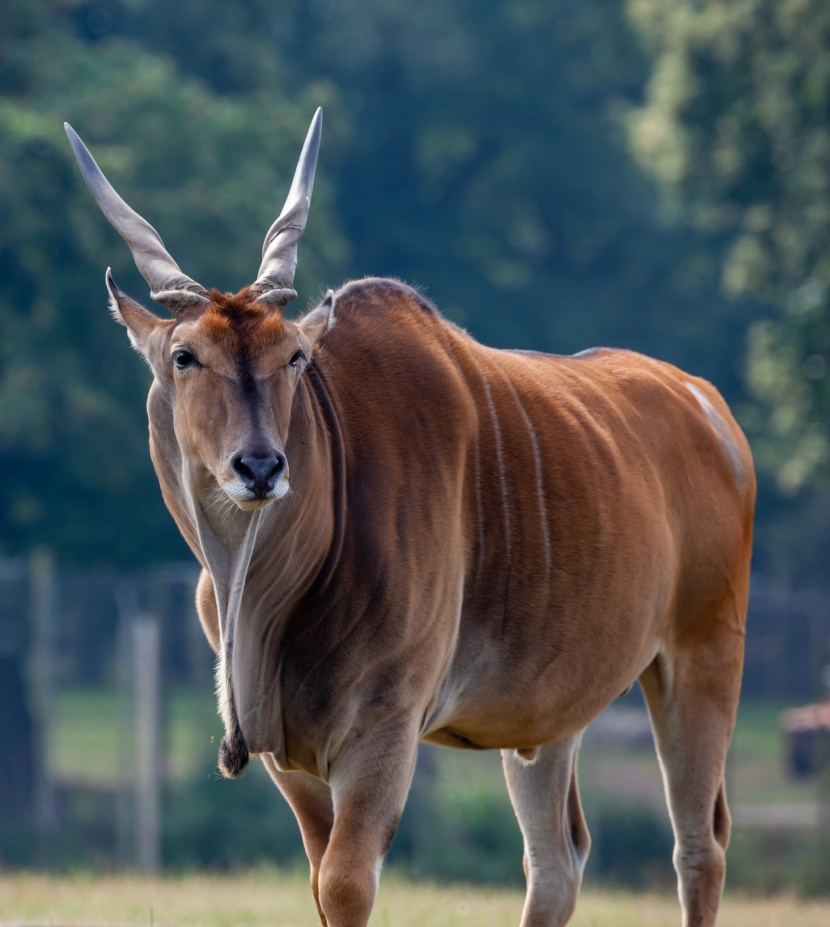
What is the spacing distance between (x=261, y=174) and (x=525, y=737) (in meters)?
13.4

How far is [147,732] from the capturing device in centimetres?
1235

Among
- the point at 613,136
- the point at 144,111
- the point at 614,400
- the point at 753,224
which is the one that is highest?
the point at 613,136

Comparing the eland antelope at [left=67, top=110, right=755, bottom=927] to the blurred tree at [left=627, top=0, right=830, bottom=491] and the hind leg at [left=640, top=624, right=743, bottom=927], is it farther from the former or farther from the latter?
the blurred tree at [left=627, top=0, right=830, bottom=491]

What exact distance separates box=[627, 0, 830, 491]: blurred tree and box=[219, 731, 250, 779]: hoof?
1100cm

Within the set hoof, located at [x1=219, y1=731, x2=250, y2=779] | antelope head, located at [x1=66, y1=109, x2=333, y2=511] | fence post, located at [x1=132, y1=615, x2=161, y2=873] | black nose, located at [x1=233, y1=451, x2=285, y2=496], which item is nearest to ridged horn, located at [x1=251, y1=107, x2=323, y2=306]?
antelope head, located at [x1=66, y1=109, x2=333, y2=511]

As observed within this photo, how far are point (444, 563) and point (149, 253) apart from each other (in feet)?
3.76

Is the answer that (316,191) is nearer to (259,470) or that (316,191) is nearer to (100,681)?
(100,681)

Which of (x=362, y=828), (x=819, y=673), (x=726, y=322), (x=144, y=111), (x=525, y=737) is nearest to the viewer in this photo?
(x=362, y=828)

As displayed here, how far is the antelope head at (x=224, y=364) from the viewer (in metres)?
3.92

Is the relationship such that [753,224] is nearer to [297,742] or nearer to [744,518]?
[744,518]

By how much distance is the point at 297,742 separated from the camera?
173 inches

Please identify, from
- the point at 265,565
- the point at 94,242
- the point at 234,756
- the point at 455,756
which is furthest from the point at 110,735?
the point at 265,565

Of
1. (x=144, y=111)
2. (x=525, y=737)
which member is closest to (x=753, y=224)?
(x=144, y=111)

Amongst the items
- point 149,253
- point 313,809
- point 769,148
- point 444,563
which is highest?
point 769,148
